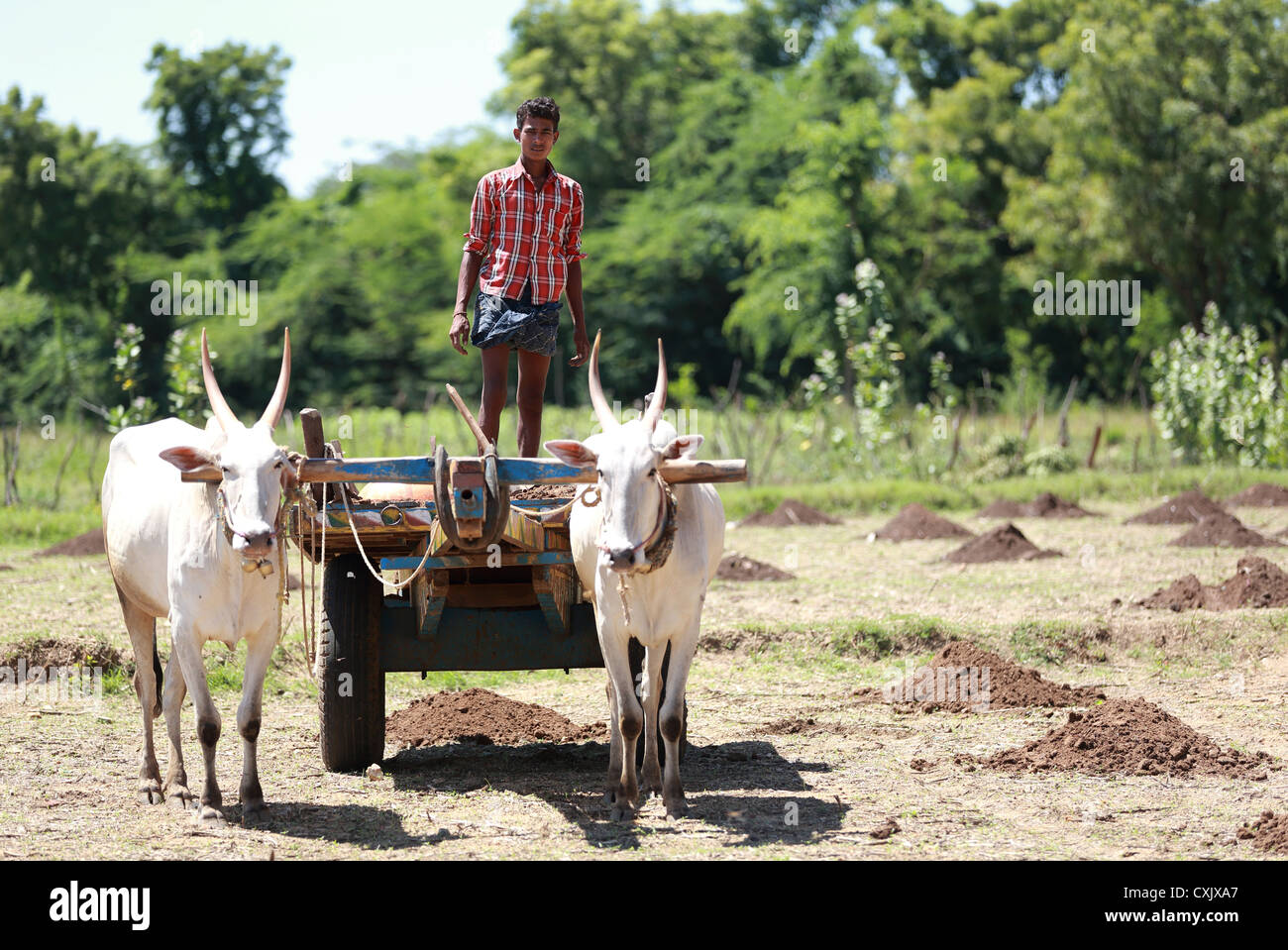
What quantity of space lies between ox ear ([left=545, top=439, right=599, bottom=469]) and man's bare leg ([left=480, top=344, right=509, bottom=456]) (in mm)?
1250

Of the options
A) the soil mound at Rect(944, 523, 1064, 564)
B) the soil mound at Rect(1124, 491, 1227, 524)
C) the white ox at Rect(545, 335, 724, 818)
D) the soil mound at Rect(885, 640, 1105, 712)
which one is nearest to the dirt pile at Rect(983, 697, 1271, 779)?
the soil mound at Rect(885, 640, 1105, 712)

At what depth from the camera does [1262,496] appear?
15742 millimetres

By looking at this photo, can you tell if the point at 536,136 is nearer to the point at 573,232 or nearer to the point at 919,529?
the point at 573,232

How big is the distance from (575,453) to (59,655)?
4512 millimetres

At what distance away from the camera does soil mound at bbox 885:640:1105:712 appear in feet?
25.7

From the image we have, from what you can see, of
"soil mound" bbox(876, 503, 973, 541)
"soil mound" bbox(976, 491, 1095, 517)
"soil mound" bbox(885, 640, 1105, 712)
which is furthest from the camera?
"soil mound" bbox(976, 491, 1095, 517)

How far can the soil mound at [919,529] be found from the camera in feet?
45.9

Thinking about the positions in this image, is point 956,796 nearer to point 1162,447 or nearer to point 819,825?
point 819,825

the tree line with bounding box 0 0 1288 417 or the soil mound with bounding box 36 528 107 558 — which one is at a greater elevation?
the tree line with bounding box 0 0 1288 417

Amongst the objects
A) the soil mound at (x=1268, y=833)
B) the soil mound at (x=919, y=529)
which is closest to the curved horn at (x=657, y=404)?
the soil mound at (x=1268, y=833)

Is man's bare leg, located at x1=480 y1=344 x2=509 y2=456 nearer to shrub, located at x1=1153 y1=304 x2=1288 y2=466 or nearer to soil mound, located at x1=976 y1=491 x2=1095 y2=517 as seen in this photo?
soil mound, located at x1=976 y1=491 x2=1095 y2=517

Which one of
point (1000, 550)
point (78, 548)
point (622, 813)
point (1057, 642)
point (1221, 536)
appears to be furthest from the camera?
point (78, 548)

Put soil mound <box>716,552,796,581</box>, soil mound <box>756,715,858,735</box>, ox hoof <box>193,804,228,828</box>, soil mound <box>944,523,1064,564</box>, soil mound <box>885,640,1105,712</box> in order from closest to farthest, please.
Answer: ox hoof <box>193,804,228,828</box>
soil mound <box>756,715,858,735</box>
soil mound <box>885,640,1105,712</box>
soil mound <box>716,552,796,581</box>
soil mound <box>944,523,1064,564</box>

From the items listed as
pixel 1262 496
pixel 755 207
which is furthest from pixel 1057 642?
pixel 755 207
